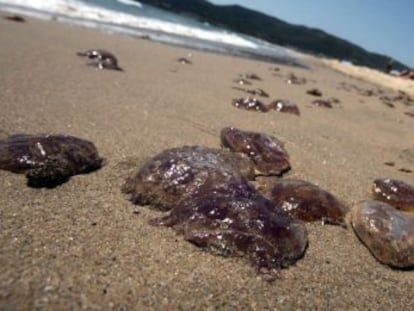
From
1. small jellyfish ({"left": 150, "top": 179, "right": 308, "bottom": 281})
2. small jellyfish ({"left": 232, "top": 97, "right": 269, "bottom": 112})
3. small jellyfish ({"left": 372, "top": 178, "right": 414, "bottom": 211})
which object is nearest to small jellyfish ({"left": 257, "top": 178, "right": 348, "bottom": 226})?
small jellyfish ({"left": 150, "top": 179, "right": 308, "bottom": 281})

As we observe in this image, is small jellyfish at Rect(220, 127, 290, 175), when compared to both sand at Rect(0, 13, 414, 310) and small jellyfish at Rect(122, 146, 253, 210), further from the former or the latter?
small jellyfish at Rect(122, 146, 253, 210)

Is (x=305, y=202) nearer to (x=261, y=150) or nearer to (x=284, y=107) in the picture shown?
(x=261, y=150)

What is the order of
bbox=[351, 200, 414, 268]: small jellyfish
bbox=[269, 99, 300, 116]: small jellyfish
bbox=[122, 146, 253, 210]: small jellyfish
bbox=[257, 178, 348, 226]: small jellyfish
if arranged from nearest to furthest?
bbox=[351, 200, 414, 268]: small jellyfish
bbox=[122, 146, 253, 210]: small jellyfish
bbox=[257, 178, 348, 226]: small jellyfish
bbox=[269, 99, 300, 116]: small jellyfish

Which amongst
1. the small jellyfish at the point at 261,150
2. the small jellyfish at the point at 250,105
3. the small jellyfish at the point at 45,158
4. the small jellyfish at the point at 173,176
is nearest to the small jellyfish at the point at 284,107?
the small jellyfish at the point at 250,105

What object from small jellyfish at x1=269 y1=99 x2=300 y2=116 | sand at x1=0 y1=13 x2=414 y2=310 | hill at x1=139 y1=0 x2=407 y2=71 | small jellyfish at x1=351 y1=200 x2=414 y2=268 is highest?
small jellyfish at x1=351 y1=200 x2=414 y2=268

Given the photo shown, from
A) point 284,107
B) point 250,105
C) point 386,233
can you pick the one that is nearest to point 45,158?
point 386,233

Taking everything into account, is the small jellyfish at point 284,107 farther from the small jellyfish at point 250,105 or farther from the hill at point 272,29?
the hill at point 272,29

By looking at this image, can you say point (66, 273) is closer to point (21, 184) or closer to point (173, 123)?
point (21, 184)
